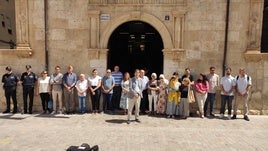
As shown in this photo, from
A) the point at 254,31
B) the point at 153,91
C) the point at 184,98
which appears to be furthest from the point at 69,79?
the point at 254,31

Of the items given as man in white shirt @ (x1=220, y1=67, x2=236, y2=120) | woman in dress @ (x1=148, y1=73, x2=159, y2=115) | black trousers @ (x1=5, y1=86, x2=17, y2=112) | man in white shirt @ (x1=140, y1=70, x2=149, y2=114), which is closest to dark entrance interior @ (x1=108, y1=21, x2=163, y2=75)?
man in white shirt @ (x1=140, y1=70, x2=149, y2=114)

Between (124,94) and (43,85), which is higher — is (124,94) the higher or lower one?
the lower one

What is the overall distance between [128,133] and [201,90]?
9.78ft

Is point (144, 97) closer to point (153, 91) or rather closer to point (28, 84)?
point (153, 91)

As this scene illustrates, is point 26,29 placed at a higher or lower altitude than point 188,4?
lower

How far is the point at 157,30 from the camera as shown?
25.7 ft

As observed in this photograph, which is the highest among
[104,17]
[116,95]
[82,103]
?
[104,17]

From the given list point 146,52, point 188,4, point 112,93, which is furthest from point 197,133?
point 146,52

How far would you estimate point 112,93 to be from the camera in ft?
25.6

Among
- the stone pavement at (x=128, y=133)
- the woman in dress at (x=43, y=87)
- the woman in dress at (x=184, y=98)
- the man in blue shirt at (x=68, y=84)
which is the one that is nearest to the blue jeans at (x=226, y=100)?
the stone pavement at (x=128, y=133)

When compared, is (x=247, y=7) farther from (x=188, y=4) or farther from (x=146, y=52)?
(x=146, y=52)

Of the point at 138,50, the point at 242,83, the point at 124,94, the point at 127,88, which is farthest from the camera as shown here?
the point at 138,50

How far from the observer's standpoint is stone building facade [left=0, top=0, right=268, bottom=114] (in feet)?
25.1

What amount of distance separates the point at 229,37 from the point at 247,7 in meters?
1.15
